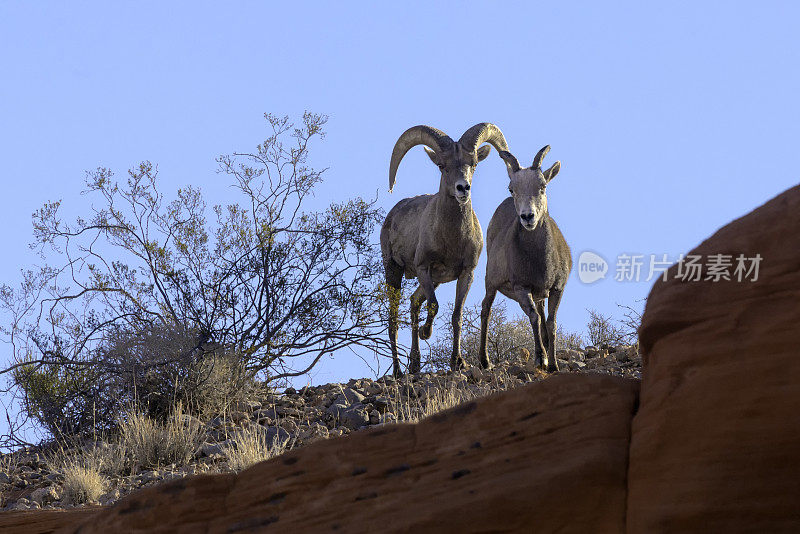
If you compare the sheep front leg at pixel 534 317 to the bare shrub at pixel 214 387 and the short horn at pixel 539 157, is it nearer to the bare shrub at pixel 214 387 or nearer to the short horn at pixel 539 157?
the short horn at pixel 539 157

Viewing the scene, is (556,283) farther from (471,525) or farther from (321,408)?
(471,525)

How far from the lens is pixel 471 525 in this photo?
3.97m

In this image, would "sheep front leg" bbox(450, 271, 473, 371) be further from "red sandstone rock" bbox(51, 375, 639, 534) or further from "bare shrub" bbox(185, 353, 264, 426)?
"red sandstone rock" bbox(51, 375, 639, 534)

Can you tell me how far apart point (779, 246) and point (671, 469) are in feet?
3.48

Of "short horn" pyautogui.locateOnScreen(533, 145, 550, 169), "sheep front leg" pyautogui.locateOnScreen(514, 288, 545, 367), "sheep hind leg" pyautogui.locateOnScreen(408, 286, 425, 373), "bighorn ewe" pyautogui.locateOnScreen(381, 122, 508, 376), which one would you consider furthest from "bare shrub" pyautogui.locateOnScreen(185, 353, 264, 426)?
"short horn" pyautogui.locateOnScreen(533, 145, 550, 169)

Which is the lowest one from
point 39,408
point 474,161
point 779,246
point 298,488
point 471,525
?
point 471,525

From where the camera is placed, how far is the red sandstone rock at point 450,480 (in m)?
3.93

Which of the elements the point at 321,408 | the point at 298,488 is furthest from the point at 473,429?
the point at 321,408

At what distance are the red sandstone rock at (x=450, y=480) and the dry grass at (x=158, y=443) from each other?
4387 mm

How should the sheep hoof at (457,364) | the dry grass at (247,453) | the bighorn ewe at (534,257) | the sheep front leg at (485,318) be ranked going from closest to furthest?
the dry grass at (247,453) → the bighorn ewe at (534,257) → the sheep hoof at (457,364) → the sheep front leg at (485,318)

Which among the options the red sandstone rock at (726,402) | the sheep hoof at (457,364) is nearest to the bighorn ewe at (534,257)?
the sheep hoof at (457,364)

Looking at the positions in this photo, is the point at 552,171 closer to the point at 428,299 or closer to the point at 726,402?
the point at 428,299

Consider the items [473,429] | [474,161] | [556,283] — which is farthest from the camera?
[474,161]

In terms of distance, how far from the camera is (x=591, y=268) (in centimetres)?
911
